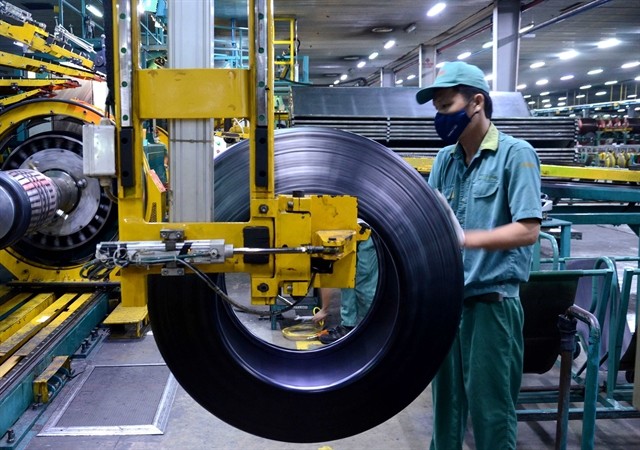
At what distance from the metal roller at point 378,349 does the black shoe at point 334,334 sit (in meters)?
2.59

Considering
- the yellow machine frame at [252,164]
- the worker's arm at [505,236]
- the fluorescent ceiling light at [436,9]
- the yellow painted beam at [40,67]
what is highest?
the fluorescent ceiling light at [436,9]

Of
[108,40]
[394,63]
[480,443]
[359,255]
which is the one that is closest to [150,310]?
[108,40]

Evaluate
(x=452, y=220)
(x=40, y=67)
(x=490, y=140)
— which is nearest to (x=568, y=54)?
(x=40, y=67)

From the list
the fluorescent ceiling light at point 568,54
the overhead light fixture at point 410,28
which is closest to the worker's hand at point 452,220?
the overhead light fixture at point 410,28

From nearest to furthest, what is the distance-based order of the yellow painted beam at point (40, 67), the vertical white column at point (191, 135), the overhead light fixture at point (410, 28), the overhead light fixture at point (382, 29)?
the vertical white column at point (191, 135) < the yellow painted beam at point (40, 67) < the overhead light fixture at point (410, 28) < the overhead light fixture at point (382, 29)

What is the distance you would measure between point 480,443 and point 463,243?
33.6 inches

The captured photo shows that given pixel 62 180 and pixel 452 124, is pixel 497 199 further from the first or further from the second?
pixel 62 180

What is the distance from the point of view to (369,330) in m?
1.90

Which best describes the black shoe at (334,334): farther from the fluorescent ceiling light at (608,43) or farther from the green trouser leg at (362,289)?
the fluorescent ceiling light at (608,43)

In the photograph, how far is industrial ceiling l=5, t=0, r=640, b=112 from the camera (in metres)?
9.43

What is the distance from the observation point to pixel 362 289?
167 inches

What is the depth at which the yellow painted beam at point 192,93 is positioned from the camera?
1.35 meters

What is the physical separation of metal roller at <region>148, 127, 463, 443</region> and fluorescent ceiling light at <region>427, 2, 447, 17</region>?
29.1 ft

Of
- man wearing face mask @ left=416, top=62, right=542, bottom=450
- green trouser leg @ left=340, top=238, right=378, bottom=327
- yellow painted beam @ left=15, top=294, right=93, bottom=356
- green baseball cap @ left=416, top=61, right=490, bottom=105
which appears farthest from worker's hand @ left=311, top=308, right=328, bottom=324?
green baseball cap @ left=416, top=61, right=490, bottom=105
